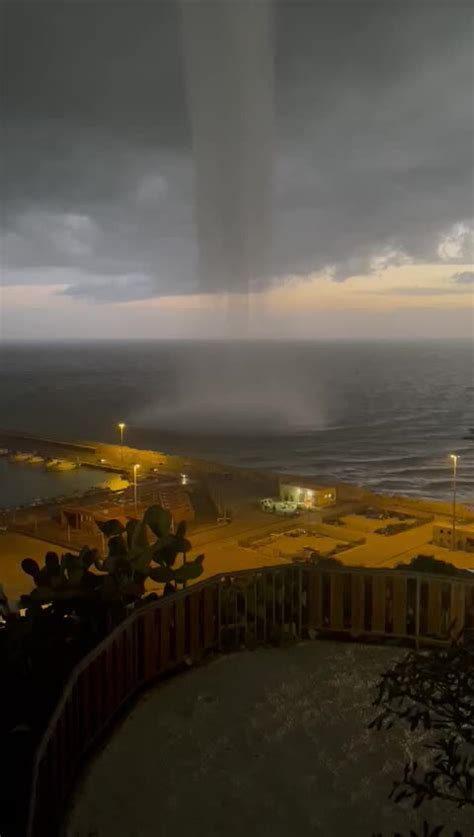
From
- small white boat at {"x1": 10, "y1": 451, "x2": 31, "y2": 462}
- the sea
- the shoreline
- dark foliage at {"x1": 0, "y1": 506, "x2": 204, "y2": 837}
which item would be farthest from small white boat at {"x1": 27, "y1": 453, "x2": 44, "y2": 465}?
dark foliage at {"x1": 0, "y1": 506, "x2": 204, "y2": 837}

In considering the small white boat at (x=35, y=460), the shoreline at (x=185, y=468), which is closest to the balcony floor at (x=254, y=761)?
the shoreline at (x=185, y=468)

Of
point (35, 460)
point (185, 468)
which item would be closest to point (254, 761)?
point (185, 468)

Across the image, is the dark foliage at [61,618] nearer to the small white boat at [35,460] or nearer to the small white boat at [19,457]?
the small white boat at [35,460]

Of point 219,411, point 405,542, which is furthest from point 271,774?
point 219,411

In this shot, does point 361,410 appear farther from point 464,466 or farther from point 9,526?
point 9,526

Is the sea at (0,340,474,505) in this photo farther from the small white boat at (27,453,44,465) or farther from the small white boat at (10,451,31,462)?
the small white boat at (10,451,31,462)

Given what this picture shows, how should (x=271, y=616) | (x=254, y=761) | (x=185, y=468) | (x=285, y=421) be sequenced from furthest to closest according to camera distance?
1. (x=285, y=421)
2. (x=185, y=468)
3. (x=271, y=616)
4. (x=254, y=761)

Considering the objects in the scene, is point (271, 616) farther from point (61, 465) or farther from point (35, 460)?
point (35, 460)
